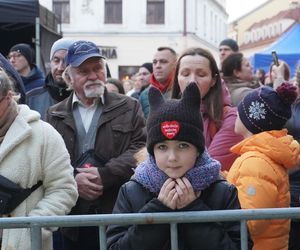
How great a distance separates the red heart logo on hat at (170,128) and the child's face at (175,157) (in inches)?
1.3

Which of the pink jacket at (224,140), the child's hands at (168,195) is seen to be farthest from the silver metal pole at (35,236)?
the pink jacket at (224,140)

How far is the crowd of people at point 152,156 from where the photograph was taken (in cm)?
227

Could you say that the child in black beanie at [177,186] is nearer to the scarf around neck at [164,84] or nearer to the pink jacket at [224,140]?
the pink jacket at [224,140]

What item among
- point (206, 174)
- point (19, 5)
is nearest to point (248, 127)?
point (206, 174)

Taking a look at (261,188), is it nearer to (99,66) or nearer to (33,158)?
(33,158)

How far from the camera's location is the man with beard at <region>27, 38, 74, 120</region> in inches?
165

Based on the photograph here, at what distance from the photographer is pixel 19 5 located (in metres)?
9.12

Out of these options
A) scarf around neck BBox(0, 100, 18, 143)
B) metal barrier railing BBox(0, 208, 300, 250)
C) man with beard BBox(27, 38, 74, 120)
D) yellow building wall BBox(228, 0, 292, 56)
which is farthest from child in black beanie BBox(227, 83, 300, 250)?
yellow building wall BBox(228, 0, 292, 56)

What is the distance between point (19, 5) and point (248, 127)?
274 inches

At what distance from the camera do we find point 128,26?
3114cm

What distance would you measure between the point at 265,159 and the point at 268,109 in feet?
1.10

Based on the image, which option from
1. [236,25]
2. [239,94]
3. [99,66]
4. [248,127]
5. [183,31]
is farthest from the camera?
[236,25]

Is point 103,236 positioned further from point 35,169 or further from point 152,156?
point 35,169

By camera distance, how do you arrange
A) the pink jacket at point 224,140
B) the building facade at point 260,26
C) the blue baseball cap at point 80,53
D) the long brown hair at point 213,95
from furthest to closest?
the building facade at point 260,26, the blue baseball cap at point 80,53, the long brown hair at point 213,95, the pink jacket at point 224,140
